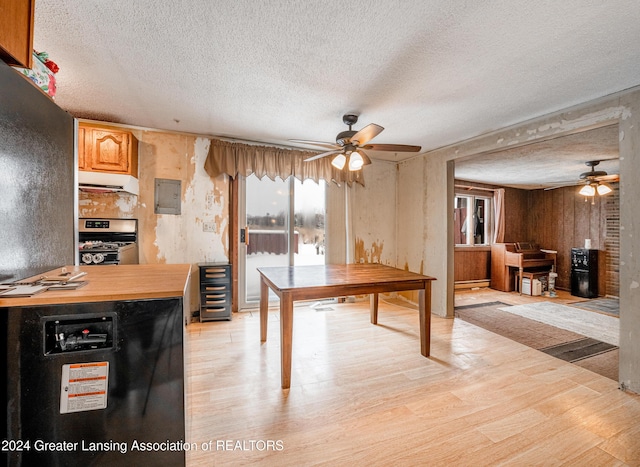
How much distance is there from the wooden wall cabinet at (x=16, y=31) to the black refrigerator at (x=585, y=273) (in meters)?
7.87

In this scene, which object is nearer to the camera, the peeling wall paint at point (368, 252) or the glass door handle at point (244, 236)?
the glass door handle at point (244, 236)

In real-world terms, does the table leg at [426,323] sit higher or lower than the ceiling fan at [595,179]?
lower

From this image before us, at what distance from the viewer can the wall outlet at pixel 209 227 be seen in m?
3.85

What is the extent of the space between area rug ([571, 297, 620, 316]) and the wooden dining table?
149 inches

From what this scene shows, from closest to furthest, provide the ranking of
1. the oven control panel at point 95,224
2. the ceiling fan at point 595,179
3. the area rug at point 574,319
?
the oven control panel at point 95,224, the area rug at point 574,319, the ceiling fan at point 595,179

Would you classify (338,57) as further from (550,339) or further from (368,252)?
(550,339)

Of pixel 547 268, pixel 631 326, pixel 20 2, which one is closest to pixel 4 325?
pixel 20 2

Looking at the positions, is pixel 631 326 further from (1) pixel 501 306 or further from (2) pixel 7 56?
(2) pixel 7 56

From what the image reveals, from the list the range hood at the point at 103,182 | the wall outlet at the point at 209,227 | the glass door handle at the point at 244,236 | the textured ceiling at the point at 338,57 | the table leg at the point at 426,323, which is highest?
the textured ceiling at the point at 338,57

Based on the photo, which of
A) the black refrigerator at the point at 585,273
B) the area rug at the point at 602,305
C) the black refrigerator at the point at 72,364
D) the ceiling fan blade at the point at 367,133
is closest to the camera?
the black refrigerator at the point at 72,364

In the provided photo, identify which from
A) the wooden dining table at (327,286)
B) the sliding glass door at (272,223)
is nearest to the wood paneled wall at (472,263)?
the sliding glass door at (272,223)

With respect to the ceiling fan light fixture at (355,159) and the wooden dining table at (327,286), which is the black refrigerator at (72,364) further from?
the ceiling fan light fixture at (355,159)

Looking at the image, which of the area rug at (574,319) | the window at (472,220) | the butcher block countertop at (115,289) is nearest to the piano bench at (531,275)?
the area rug at (574,319)

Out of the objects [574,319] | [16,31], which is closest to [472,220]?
[574,319]
